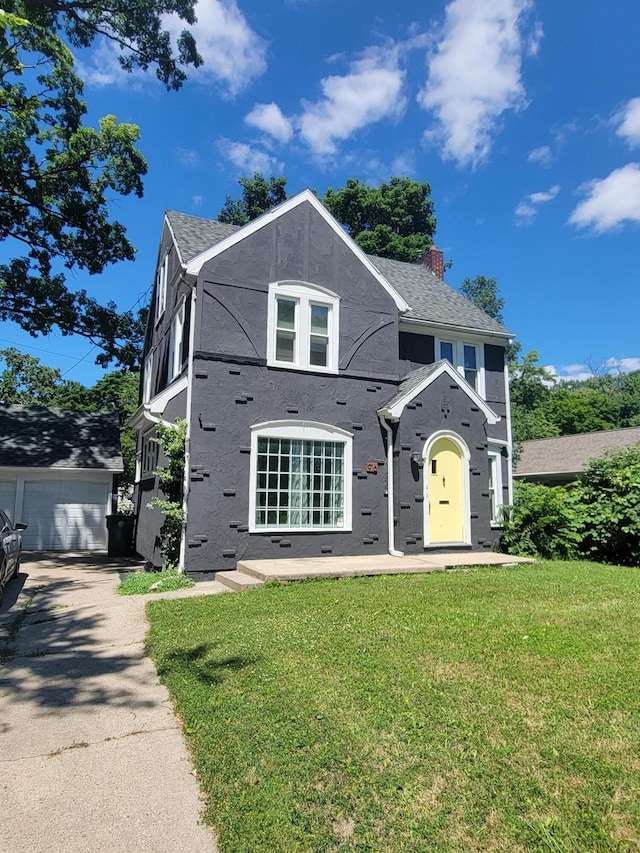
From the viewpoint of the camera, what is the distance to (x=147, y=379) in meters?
16.7

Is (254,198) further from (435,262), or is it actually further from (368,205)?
(435,262)

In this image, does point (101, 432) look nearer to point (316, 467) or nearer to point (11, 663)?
point (316, 467)

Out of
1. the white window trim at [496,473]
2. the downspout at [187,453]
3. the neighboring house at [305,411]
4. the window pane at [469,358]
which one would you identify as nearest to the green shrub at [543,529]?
the neighboring house at [305,411]

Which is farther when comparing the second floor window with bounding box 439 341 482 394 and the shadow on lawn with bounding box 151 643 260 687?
the second floor window with bounding box 439 341 482 394

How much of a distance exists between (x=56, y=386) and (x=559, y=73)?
126 ft

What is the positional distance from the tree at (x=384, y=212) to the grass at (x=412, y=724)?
27940mm

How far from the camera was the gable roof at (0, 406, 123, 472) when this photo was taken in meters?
16.5

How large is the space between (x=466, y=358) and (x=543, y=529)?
4.89 metres

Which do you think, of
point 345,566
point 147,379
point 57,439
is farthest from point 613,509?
point 57,439

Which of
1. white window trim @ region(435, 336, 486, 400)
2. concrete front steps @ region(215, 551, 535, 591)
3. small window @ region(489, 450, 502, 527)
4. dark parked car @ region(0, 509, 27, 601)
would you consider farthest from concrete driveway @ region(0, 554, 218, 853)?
white window trim @ region(435, 336, 486, 400)

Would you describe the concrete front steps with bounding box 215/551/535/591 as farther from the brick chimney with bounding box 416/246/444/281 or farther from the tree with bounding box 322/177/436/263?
the tree with bounding box 322/177/436/263

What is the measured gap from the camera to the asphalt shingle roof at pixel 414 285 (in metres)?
11.8

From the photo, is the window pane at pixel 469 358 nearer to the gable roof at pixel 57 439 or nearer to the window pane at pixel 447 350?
the window pane at pixel 447 350

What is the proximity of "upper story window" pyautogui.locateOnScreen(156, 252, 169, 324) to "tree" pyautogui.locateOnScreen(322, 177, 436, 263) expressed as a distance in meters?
18.3
